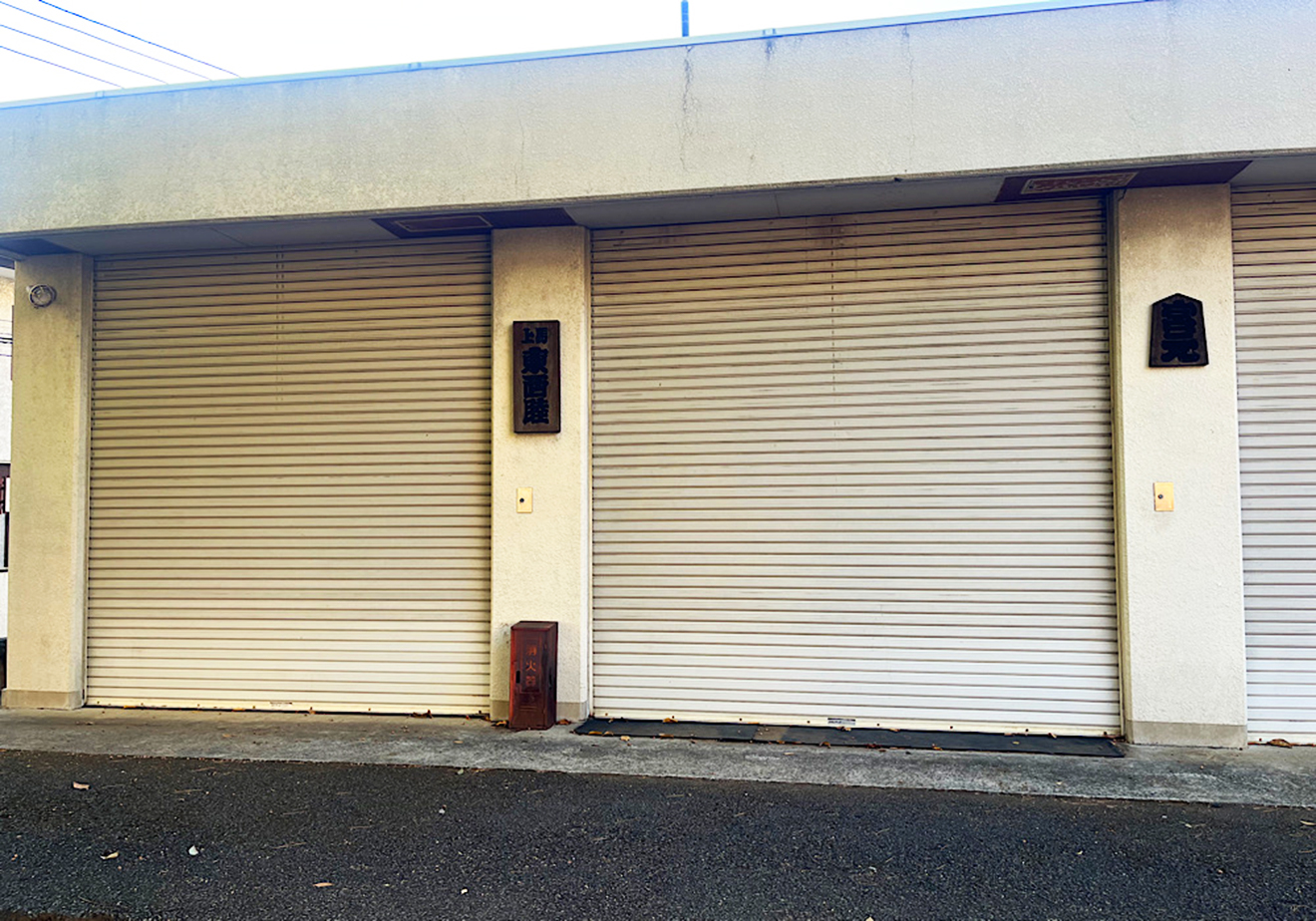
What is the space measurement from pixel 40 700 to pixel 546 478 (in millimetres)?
4877

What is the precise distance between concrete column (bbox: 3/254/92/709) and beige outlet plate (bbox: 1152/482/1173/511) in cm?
865

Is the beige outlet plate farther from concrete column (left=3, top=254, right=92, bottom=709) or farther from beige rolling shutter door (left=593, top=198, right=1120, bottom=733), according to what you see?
concrete column (left=3, top=254, right=92, bottom=709)

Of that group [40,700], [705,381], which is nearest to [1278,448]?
[705,381]

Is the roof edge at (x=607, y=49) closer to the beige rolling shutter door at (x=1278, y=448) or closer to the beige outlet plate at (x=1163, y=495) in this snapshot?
the beige rolling shutter door at (x=1278, y=448)

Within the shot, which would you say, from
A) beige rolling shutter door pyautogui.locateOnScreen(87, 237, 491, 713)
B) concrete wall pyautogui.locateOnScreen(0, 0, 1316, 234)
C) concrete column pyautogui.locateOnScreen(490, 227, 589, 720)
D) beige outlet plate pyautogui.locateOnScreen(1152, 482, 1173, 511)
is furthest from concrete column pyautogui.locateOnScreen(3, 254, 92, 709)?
beige outlet plate pyautogui.locateOnScreen(1152, 482, 1173, 511)

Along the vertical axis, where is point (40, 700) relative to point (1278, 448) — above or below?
below

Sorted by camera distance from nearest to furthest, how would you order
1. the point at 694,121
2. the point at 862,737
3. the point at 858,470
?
the point at 694,121, the point at 862,737, the point at 858,470

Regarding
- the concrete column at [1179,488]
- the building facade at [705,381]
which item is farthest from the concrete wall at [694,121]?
the concrete column at [1179,488]

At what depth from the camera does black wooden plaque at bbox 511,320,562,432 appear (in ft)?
22.4

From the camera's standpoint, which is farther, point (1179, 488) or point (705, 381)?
point (705, 381)

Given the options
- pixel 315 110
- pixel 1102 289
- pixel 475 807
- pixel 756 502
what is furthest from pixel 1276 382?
pixel 315 110

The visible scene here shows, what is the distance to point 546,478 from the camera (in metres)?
6.86

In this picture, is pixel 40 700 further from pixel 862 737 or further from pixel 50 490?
pixel 862 737

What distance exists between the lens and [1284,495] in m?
6.10
